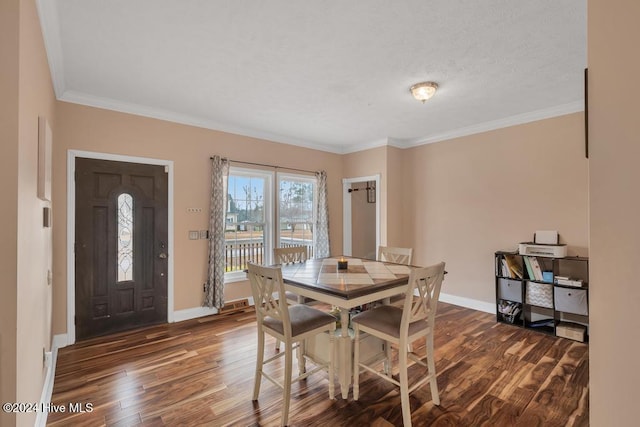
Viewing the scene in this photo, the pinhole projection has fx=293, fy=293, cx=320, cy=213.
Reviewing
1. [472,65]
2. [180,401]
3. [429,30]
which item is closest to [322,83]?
[429,30]

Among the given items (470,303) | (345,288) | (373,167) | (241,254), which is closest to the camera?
(345,288)

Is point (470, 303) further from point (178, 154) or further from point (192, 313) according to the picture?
point (178, 154)

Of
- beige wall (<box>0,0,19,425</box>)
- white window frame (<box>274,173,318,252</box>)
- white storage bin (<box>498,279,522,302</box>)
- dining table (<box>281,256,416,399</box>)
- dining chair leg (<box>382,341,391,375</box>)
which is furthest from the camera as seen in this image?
white window frame (<box>274,173,318,252</box>)

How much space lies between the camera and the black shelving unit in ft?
10.7

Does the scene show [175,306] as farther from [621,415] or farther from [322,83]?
[621,415]

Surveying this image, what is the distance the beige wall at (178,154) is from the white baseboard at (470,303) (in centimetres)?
312

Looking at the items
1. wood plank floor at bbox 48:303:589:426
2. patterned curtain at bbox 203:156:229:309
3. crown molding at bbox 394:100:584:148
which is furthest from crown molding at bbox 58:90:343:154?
wood plank floor at bbox 48:303:589:426

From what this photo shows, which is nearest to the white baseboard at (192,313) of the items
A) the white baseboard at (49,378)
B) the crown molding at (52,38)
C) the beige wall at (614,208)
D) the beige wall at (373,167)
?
the white baseboard at (49,378)

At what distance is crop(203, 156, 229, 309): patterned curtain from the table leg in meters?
2.32

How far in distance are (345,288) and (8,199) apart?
186 cm

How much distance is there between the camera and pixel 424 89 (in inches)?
114

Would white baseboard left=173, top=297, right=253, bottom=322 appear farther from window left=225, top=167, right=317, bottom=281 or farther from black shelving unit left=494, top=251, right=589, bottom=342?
black shelving unit left=494, top=251, right=589, bottom=342

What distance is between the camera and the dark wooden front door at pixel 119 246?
3.21 meters

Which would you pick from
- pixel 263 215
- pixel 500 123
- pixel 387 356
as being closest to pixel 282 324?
pixel 387 356
